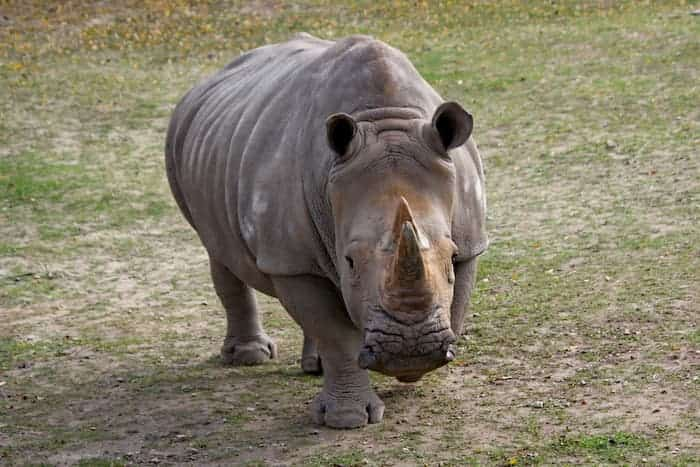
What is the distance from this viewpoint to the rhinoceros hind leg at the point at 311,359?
23.5ft

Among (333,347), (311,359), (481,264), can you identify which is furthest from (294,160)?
(481,264)

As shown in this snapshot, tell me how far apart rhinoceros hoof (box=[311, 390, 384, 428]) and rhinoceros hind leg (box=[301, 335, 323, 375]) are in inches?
35.1

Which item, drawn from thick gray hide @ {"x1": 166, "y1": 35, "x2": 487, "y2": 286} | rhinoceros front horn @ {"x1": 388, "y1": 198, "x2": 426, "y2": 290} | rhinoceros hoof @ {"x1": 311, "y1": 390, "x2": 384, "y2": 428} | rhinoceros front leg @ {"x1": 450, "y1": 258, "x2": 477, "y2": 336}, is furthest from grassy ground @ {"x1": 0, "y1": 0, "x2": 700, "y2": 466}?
rhinoceros front horn @ {"x1": 388, "y1": 198, "x2": 426, "y2": 290}

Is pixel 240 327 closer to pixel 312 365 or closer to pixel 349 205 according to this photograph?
pixel 312 365

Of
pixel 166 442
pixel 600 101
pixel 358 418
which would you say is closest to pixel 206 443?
pixel 166 442

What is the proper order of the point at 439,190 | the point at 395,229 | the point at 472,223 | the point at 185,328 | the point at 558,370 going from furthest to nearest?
the point at 185,328 → the point at 558,370 → the point at 472,223 → the point at 439,190 → the point at 395,229

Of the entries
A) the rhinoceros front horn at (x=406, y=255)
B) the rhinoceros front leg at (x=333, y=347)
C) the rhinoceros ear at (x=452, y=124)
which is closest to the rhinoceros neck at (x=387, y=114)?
the rhinoceros ear at (x=452, y=124)

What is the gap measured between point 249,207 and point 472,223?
1.05 metres

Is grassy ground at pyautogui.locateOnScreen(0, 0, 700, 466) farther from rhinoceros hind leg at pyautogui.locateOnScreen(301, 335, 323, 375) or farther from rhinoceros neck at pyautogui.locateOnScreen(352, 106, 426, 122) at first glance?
rhinoceros neck at pyautogui.locateOnScreen(352, 106, 426, 122)

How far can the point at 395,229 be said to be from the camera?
16.9 ft

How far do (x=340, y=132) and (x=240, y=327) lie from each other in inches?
96.8

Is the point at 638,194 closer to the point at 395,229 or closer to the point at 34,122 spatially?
the point at 395,229

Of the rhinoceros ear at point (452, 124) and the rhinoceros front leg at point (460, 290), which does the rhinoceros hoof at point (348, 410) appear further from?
the rhinoceros ear at point (452, 124)

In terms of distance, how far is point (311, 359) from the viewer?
23.6 feet
